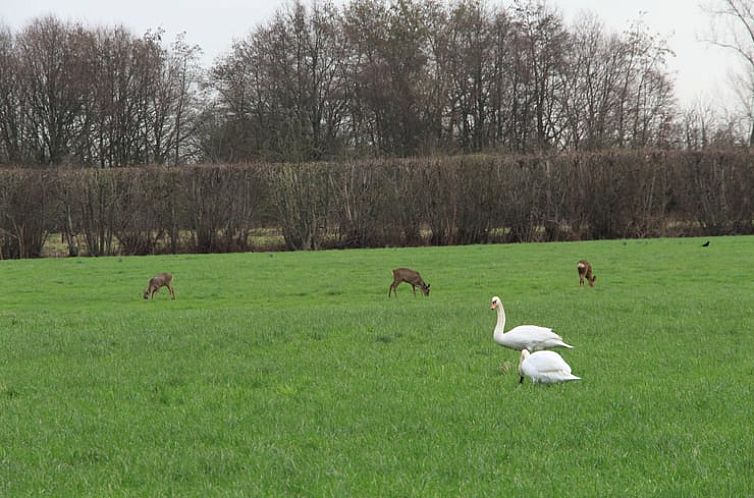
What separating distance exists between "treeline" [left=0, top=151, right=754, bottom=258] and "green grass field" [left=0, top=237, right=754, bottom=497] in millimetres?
18897

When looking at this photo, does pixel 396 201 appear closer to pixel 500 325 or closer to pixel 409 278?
pixel 409 278

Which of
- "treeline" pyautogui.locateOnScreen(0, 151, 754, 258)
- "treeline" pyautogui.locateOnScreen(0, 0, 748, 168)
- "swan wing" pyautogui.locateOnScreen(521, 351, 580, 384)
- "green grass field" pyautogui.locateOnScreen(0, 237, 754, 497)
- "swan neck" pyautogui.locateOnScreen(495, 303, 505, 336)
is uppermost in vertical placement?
"treeline" pyautogui.locateOnScreen(0, 0, 748, 168)

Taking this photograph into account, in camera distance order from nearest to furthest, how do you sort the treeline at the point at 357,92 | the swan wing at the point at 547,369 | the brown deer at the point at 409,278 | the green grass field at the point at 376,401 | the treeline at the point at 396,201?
the green grass field at the point at 376,401
the swan wing at the point at 547,369
the brown deer at the point at 409,278
the treeline at the point at 396,201
the treeline at the point at 357,92

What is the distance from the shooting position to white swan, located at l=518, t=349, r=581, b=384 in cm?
775

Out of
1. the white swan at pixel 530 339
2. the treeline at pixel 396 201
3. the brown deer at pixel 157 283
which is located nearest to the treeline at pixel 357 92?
the treeline at pixel 396 201

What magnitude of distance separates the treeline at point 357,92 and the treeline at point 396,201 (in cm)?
1491

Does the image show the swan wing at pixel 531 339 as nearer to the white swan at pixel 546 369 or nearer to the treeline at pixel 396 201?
the white swan at pixel 546 369

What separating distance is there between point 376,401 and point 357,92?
154 feet

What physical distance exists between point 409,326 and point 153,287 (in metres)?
8.02

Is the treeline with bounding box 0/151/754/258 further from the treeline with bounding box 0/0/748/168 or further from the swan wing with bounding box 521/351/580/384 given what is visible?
the swan wing with bounding box 521/351/580/384

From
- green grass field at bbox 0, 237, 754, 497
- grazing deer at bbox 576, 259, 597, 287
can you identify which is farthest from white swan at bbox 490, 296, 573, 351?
grazing deer at bbox 576, 259, 597, 287

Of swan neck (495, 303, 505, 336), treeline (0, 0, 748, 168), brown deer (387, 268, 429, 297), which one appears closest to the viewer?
swan neck (495, 303, 505, 336)

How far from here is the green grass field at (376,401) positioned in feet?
17.6

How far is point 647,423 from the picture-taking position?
6414 mm
